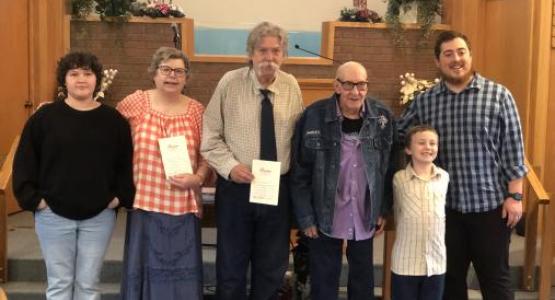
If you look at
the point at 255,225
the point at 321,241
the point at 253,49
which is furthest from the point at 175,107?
the point at 321,241

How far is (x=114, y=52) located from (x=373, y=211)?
399 cm

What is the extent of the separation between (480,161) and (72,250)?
1.95 m

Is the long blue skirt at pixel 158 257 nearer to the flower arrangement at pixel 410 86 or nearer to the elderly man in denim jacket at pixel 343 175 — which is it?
the elderly man in denim jacket at pixel 343 175

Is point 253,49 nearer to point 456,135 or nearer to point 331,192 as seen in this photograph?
point 331,192

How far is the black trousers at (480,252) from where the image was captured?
306cm

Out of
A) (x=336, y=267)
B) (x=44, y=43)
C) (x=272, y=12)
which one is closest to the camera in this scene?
(x=336, y=267)

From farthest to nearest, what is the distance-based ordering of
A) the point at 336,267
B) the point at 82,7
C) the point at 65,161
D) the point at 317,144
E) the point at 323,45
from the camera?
the point at 323,45, the point at 82,7, the point at 336,267, the point at 317,144, the point at 65,161

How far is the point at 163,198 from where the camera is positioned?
3.06 m

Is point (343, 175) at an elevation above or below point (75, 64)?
below

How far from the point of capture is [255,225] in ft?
10.2

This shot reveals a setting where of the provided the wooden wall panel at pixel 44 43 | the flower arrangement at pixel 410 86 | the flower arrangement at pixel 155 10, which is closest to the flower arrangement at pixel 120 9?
the flower arrangement at pixel 155 10

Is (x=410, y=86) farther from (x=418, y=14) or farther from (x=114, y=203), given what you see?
(x=114, y=203)

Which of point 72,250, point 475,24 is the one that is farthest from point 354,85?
point 475,24

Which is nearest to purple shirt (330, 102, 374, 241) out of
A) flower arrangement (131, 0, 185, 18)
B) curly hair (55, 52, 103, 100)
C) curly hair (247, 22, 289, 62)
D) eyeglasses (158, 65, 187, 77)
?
curly hair (247, 22, 289, 62)
